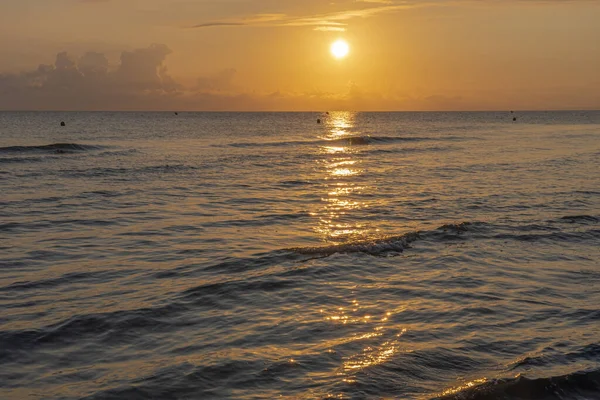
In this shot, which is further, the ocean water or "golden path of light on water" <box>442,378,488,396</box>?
the ocean water

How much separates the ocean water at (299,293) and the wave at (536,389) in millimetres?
32

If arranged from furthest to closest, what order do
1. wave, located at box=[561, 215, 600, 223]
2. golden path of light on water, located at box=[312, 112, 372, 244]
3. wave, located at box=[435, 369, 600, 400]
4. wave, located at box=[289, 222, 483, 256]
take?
wave, located at box=[561, 215, 600, 223] → golden path of light on water, located at box=[312, 112, 372, 244] → wave, located at box=[289, 222, 483, 256] → wave, located at box=[435, 369, 600, 400]

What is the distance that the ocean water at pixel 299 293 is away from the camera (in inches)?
408

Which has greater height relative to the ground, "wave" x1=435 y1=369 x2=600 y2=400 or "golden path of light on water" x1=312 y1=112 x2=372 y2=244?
"golden path of light on water" x1=312 y1=112 x2=372 y2=244

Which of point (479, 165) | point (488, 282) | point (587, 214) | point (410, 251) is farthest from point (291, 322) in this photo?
point (479, 165)

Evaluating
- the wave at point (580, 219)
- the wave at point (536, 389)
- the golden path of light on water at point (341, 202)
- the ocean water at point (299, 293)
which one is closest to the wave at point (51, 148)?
the golden path of light on water at point (341, 202)

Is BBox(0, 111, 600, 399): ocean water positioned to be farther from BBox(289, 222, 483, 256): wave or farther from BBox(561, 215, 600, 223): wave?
BBox(561, 215, 600, 223): wave

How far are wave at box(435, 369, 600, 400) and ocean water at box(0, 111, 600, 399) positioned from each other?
3cm

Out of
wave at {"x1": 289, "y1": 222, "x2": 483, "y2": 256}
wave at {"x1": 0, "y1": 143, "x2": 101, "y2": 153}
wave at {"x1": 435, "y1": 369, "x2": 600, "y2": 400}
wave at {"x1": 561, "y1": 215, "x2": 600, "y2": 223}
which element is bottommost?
wave at {"x1": 435, "y1": 369, "x2": 600, "y2": 400}

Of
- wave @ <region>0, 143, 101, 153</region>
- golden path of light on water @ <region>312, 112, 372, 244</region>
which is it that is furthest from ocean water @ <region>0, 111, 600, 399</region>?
wave @ <region>0, 143, 101, 153</region>

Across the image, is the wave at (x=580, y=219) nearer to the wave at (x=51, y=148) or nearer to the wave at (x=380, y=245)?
the wave at (x=380, y=245)

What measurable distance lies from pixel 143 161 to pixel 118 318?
37.7 m

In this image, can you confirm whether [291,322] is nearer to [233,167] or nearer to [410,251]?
[410,251]

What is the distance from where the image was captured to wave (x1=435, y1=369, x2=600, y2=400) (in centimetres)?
967
